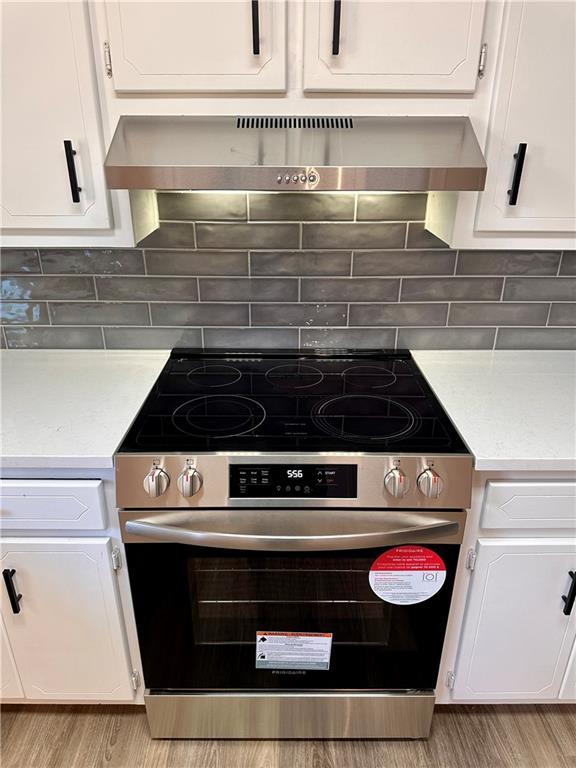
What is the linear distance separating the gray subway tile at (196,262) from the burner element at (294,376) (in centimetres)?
34

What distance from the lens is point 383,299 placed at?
1.71 metres

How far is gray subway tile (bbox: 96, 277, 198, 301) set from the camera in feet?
5.51

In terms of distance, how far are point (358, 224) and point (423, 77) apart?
0.46 meters

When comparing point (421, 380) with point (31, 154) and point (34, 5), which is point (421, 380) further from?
point (34, 5)

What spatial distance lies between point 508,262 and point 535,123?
47 cm

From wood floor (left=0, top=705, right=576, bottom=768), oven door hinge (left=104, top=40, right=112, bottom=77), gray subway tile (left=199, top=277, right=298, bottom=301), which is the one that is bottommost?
wood floor (left=0, top=705, right=576, bottom=768)

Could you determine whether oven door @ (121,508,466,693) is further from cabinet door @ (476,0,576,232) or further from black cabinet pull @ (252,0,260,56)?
black cabinet pull @ (252,0,260,56)

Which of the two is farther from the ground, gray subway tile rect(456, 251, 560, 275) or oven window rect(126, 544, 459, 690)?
gray subway tile rect(456, 251, 560, 275)

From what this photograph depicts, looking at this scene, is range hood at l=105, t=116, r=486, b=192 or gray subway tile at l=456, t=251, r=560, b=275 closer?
range hood at l=105, t=116, r=486, b=192

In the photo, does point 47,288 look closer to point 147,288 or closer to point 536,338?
point 147,288

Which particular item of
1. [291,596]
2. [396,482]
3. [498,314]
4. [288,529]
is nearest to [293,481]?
[288,529]

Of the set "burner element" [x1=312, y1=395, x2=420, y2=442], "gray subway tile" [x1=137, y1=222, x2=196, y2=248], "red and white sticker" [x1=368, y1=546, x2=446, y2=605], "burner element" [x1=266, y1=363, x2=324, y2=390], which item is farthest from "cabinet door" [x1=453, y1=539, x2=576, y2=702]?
"gray subway tile" [x1=137, y1=222, x2=196, y2=248]

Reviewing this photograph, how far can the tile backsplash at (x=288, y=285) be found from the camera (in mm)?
Result: 1615

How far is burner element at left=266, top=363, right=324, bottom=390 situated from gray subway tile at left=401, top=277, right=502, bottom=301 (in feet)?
1.30
